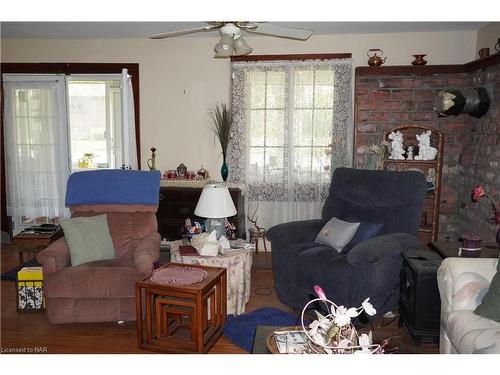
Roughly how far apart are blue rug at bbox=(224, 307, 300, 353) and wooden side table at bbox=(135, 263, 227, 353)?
10 cm

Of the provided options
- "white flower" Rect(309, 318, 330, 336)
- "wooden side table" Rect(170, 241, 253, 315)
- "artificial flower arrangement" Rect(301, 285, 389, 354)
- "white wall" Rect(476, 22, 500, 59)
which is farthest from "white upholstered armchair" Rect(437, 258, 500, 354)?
"white wall" Rect(476, 22, 500, 59)

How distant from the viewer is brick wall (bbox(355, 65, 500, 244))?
4398 millimetres

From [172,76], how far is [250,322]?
301 centimetres

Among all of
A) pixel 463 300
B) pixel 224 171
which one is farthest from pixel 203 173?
pixel 463 300

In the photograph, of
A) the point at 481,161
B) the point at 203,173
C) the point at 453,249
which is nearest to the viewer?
the point at 453,249

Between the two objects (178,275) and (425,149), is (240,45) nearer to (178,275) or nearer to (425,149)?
(178,275)

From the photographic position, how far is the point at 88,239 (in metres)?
3.21

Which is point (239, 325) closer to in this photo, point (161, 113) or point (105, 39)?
point (161, 113)

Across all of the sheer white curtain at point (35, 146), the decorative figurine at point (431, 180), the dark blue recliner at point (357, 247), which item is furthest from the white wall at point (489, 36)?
the sheer white curtain at point (35, 146)

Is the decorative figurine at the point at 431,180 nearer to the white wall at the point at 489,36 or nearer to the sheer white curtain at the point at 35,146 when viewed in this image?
the white wall at the point at 489,36

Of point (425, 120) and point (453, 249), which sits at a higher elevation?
point (425, 120)

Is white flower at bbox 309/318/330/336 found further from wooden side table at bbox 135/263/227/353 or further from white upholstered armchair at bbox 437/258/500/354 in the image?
wooden side table at bbox 135/263/227/353

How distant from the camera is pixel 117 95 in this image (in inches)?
219

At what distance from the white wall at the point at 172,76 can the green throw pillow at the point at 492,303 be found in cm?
326
